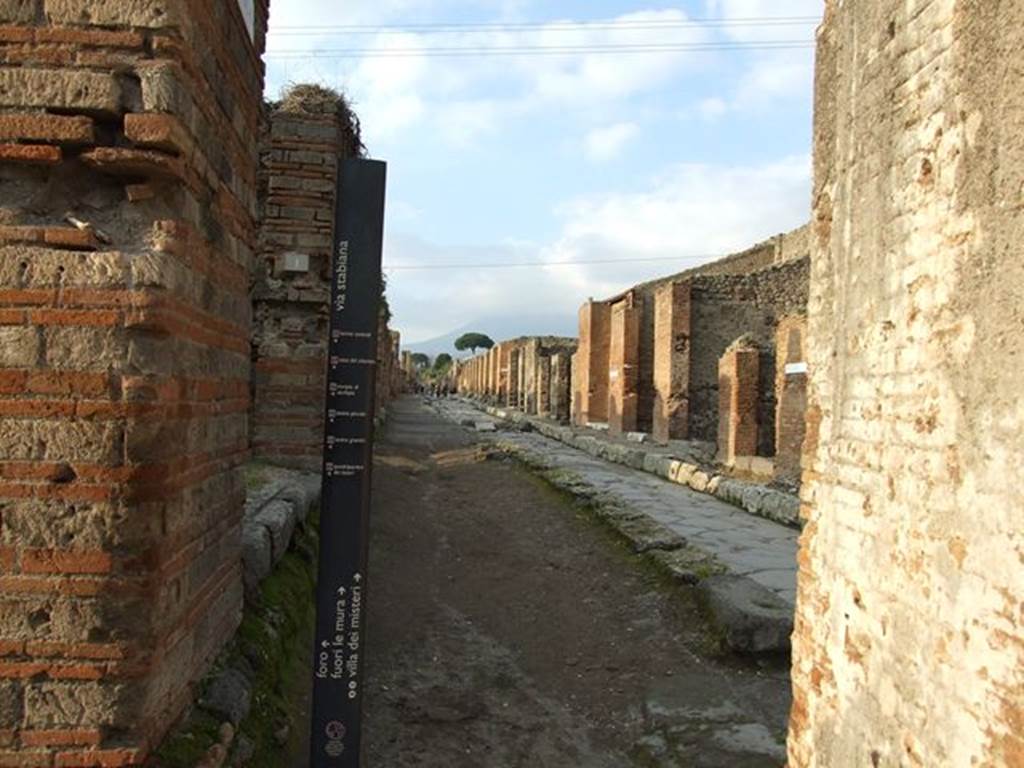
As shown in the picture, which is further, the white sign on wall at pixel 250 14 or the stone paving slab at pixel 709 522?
the stone paving slab at pixel 709 522

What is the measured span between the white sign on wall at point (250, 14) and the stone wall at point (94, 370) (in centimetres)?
88

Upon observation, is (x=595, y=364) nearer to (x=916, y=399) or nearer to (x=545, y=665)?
(x=545, y=665)

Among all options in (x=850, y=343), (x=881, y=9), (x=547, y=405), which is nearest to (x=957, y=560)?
(x=850, y=343)

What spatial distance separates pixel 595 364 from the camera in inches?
975

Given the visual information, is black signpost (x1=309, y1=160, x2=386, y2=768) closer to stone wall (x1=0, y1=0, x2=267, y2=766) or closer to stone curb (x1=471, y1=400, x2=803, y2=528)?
stone wall (x1=0, y1=0, x2=267, y2=766)

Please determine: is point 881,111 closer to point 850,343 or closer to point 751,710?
point 850,343

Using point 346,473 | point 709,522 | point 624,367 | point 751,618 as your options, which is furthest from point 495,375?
point 346,473

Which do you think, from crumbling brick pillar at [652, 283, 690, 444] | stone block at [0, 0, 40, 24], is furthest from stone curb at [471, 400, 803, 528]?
stone block at [0, 0, 40, 24]

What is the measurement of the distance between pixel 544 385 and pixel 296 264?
25.0 metres

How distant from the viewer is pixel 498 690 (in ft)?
16.4

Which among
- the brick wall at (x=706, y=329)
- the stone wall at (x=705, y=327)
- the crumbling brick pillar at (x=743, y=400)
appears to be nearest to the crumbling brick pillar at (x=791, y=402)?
the crumbling brick pillar at (x=743, y=400)

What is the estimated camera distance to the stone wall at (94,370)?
2.48 metres

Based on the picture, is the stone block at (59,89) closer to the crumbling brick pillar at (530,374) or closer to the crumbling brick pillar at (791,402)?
the crumbling brick pillar at (791,402)

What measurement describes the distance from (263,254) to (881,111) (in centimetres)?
664
